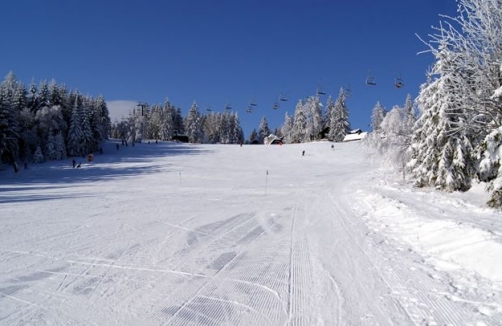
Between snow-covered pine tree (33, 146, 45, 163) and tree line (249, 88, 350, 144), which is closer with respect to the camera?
snow-covered pine tree (33, 146, 45, 163)

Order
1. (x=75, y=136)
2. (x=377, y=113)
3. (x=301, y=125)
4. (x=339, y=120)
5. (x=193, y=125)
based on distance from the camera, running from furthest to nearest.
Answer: (x=193, y=125)
(x=377, y=113)
(x=301, y=125)
(x=339, y=120)
(x=75, y=136)

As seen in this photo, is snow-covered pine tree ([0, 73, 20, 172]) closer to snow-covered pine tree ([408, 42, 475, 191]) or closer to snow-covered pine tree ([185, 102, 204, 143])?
snow-covered pine tree ([408, 42, 475, 191])

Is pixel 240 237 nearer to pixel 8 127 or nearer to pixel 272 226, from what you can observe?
pixel 272 226

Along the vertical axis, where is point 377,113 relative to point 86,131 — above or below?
above

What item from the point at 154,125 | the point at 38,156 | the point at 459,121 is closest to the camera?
the point at 459,121

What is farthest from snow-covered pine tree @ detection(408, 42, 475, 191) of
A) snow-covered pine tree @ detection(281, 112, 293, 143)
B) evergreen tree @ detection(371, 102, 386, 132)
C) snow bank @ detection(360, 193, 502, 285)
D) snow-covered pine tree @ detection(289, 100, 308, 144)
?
snow-covered pine tree @ detection(281, 112, 293, 143)

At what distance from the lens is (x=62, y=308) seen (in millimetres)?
4480

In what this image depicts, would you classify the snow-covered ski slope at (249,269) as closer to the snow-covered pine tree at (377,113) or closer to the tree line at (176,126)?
the tree line at (176,126)

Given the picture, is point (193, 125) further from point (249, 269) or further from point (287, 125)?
point (249, 269)

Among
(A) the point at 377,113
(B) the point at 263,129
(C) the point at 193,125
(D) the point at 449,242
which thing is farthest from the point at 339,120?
(D) the point at 449,242

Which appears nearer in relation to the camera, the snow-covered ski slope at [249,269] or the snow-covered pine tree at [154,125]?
the snow-covered ski slope at [249,269]

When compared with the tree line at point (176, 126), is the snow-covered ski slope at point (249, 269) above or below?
below

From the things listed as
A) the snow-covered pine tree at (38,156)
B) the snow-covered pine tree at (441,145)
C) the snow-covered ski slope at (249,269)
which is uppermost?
the snow-covered pine tree at (441,145)

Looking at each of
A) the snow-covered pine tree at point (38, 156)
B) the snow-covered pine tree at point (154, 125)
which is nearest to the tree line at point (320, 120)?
the snow-covered pine tree at point (154, 125)
